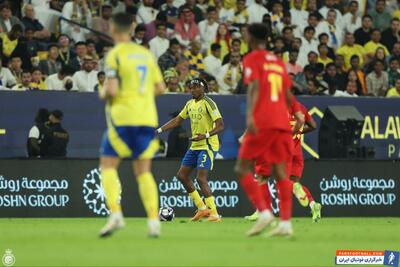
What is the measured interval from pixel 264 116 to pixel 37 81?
1162 centimetres

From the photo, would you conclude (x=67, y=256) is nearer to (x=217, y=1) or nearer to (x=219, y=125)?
(x=219, y=125)

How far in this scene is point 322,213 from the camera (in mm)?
25094

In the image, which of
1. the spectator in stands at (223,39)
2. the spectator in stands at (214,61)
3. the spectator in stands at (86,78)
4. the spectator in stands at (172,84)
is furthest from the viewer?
the spectator in stands at (223,39)

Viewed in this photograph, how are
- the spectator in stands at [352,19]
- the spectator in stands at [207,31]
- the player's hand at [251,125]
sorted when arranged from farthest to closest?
1. the spectator in stands at [352,19]
2. the spectator in stands at [207,31]
3. the player's hand at [251,125]

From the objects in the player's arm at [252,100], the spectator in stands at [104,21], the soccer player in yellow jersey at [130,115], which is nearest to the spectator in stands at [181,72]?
the spectator in stands at [104,21]

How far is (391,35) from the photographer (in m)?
29.8

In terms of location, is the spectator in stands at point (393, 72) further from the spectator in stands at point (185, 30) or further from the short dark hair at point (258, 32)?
the short dark hair at point (258, 32)

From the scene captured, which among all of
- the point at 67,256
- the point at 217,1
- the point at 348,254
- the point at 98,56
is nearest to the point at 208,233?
the point at 348,254

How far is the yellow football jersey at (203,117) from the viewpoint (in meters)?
20.5

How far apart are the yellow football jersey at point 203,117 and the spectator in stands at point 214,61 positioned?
6192 mm

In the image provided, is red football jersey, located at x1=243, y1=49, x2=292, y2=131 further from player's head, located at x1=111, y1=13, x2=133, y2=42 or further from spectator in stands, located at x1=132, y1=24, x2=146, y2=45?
spectator in stands, located at x1=132, y1=24, x2=146, y2=45

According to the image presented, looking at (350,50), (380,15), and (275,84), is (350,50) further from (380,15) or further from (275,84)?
(275,84)

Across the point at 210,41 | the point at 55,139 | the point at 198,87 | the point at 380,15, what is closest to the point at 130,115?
the point at 198,87

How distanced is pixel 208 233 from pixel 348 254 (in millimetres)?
3154
